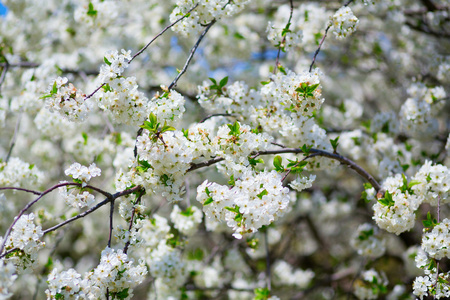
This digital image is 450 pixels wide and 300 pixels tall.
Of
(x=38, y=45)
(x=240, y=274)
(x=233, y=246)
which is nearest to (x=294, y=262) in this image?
(x=240, y=274)

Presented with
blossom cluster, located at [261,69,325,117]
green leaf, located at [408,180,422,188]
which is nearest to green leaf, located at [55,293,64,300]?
blossom cluster, located at [261,69,325,117]

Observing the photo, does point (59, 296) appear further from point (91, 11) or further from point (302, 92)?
point (91, 11)

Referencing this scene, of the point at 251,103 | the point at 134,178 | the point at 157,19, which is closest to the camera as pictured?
the point at 134,178

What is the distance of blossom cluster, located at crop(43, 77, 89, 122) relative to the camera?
2.71 m

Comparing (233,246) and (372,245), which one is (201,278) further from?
(372,245)

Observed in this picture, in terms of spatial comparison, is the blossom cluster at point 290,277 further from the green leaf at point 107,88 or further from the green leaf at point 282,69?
the green leaf at point 107,88

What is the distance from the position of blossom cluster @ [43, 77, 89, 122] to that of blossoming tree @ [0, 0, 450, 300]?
0.01 m

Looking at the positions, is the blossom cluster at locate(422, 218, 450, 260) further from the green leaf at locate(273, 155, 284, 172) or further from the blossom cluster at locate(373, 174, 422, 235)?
the green leaf at locate(273, 155, 284, 172)

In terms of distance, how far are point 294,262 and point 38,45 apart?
5981 mm

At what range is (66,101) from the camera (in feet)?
8.89

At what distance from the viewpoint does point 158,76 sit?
24.3ft

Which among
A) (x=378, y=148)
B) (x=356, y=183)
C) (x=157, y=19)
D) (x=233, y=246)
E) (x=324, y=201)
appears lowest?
(x=233, y=246)

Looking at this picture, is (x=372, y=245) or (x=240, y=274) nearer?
(x=372, y=245)

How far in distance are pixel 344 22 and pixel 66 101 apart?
7.56ft
